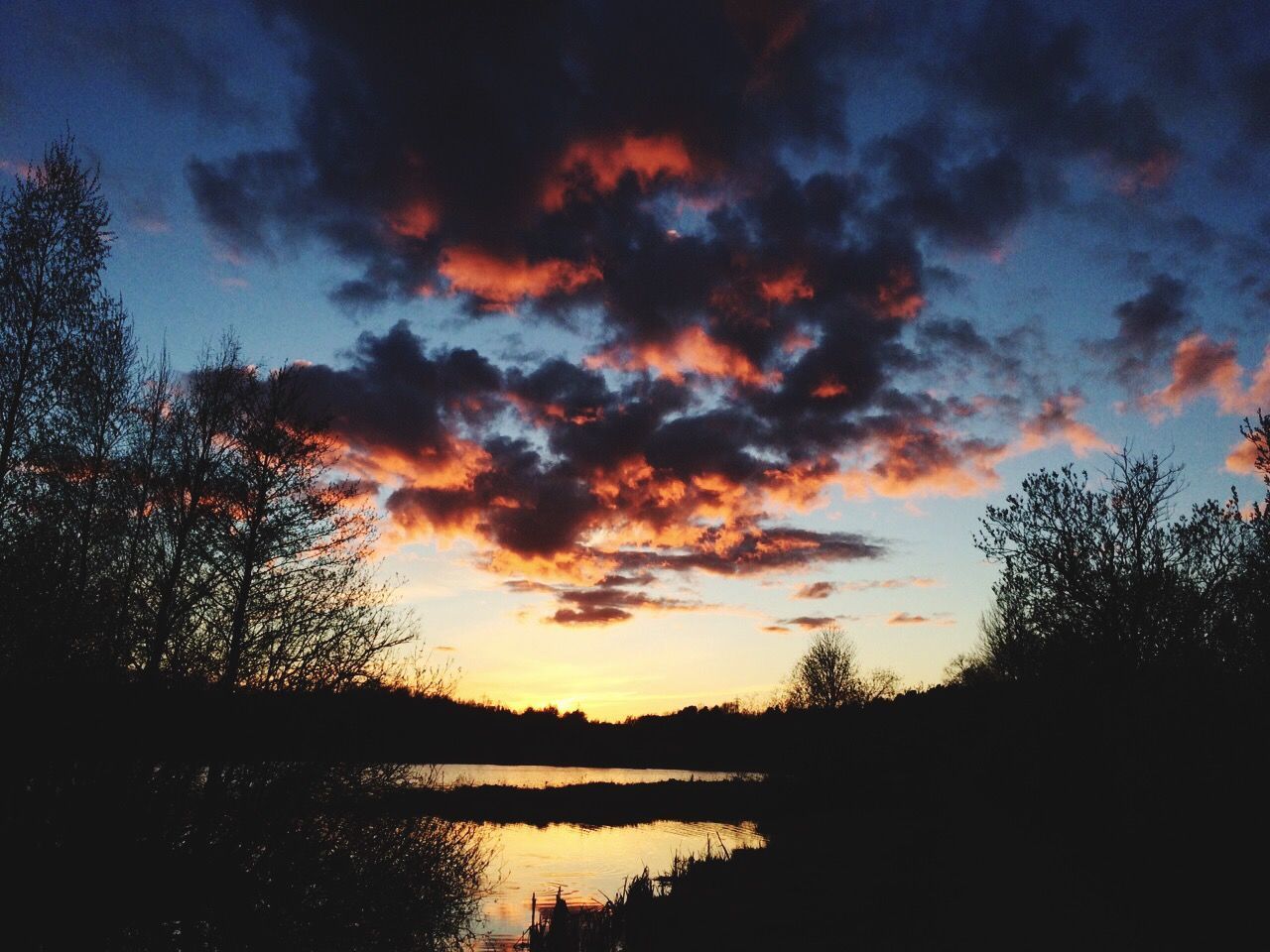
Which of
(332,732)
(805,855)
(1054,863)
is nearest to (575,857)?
(805,855)

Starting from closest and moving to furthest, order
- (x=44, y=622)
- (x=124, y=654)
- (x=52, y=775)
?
(x=52, y=775) < (x=44, y=622) < (x=124, y=654)

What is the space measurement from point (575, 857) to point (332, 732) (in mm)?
33463

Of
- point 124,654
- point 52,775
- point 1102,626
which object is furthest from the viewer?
point 1102,626

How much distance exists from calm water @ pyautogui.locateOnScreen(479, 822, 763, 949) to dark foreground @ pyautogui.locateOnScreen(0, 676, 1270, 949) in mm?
3149

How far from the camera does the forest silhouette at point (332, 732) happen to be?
8.86 meters

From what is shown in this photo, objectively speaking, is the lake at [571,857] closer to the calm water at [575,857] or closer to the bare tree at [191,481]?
the calm water at [575,857]

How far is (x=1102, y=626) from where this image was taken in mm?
30188

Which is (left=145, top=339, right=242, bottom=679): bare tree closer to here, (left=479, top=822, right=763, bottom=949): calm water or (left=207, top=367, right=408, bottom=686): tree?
(left=207, top=367, right=408, bottom=686): tree

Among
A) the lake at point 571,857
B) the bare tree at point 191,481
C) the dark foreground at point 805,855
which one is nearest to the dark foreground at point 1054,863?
the dark foreground at point 805,855


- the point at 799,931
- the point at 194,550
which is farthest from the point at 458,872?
the point at 194,550

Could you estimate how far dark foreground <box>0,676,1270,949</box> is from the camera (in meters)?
8.62

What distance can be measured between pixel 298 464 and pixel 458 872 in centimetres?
1442

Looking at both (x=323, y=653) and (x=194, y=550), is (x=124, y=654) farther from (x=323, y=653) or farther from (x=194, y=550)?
(x=194, y=550)

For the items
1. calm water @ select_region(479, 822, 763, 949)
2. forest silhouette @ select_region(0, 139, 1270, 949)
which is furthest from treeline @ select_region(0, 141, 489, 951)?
calm water @ select_region(479, 822, 763, 949)
